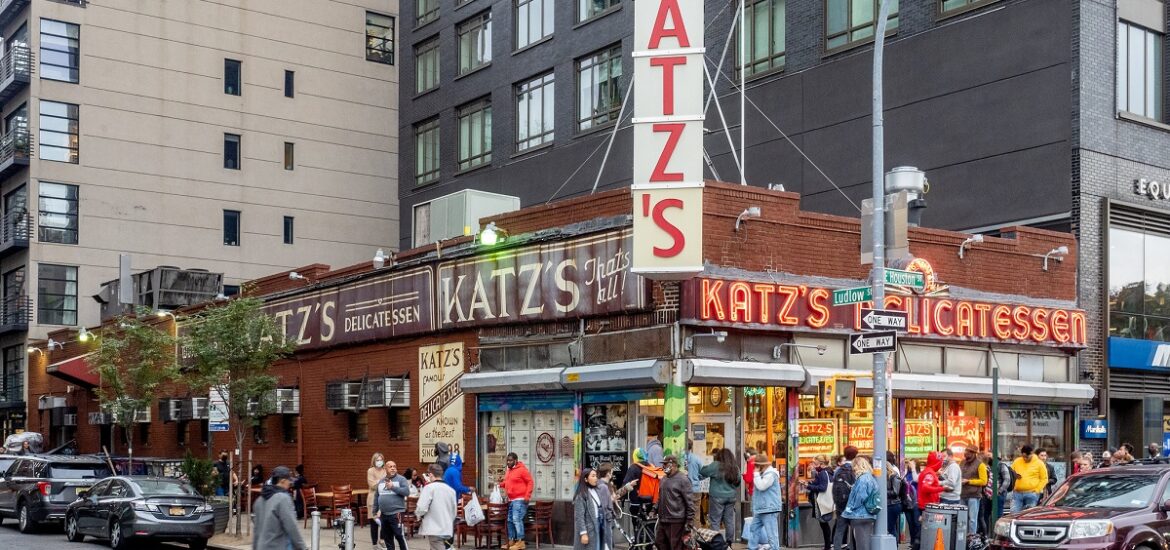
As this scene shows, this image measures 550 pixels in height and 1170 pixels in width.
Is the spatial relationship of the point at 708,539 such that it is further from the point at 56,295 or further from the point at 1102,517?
the point at 56,295

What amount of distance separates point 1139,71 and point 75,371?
1333 inches

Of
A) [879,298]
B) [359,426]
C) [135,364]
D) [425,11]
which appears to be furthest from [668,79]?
[425,11]

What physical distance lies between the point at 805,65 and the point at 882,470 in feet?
58.6

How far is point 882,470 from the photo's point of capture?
18.2 meters

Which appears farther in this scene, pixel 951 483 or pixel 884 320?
pixel 951 483

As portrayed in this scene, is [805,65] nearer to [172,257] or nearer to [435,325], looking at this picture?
[435,325]

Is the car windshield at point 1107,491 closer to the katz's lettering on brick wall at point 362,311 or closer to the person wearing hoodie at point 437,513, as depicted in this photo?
the person wearing hoodie at point 437,513

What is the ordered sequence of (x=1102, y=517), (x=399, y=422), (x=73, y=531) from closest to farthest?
(x=1102, y=517), (x=73, y=531), (x=399, y=422)

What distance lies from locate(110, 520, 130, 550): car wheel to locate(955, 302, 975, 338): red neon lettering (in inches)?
640

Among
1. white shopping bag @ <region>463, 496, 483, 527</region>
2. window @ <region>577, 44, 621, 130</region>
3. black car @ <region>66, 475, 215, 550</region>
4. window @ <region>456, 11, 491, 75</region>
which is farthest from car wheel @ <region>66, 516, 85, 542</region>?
window @ <region>456, 11, 491, 75</region>

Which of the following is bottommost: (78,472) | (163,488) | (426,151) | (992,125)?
(78,472)

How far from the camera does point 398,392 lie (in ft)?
96.9

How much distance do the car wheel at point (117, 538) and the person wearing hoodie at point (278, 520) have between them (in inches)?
389

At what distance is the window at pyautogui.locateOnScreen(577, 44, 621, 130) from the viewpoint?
1577 inches
